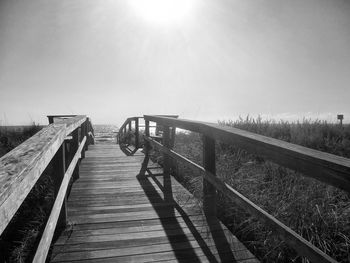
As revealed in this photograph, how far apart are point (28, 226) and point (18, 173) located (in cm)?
291

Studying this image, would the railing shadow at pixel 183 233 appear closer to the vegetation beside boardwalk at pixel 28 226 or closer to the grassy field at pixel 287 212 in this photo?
the grassy field at pixel 287 212

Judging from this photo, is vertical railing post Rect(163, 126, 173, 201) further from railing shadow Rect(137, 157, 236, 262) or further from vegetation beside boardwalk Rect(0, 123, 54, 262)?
vegetation beside boardwalk Rect(0, 123, 54, 262)

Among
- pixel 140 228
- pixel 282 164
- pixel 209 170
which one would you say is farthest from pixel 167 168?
pixel 282 164

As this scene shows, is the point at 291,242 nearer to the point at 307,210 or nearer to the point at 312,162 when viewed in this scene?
the point at 312,162

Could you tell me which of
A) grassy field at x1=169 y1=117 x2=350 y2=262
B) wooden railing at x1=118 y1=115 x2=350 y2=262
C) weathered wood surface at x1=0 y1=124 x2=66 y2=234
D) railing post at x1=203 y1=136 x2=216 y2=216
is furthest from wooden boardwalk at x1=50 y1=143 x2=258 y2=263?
weathered wood surface at x1=0 y1=124 x2=66 y2=234

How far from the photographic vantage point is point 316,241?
8.98ft

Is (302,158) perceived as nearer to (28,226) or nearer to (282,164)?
(282,164)

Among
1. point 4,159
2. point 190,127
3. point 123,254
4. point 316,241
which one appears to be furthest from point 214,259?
point 4,159

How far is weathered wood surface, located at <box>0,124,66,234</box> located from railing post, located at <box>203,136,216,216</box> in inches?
75.1

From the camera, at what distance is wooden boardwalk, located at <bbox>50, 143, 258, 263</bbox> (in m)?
2.47

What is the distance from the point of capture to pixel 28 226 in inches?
139

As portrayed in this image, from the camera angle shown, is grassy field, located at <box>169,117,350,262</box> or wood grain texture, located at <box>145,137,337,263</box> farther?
grassy field, located at <box>169,117,350,262</box>

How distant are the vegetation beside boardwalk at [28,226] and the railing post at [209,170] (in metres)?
1.82

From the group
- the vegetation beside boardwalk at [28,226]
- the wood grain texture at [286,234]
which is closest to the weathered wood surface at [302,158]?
the wood grain texture at [286,234]
